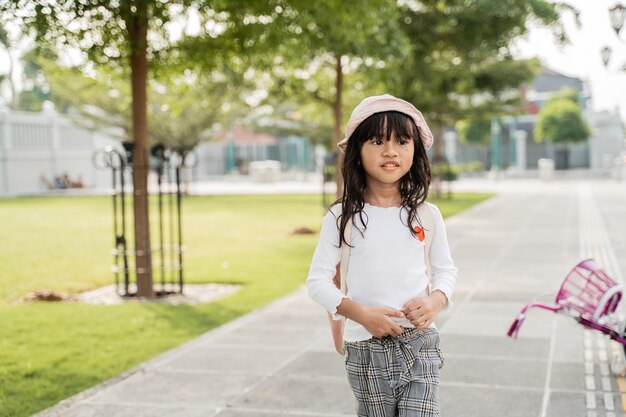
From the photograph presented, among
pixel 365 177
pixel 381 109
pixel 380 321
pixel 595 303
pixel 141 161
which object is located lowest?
pixel 595 303

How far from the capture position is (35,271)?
12391 mm

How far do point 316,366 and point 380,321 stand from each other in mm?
3442

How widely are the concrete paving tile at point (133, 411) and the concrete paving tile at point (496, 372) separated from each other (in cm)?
181

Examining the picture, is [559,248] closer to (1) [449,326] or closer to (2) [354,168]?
(1) [449,326]

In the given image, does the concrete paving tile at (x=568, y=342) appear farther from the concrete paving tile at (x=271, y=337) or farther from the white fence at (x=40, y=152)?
the white fence at (x=40, y=152)

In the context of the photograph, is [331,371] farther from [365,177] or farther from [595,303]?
[365,177]

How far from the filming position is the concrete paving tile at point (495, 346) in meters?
6.48

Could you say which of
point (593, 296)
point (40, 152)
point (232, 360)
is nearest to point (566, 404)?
point (593, 296)

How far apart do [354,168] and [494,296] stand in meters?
6.63

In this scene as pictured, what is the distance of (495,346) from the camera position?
6.77 metres

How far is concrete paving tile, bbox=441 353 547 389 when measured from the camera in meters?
5.66

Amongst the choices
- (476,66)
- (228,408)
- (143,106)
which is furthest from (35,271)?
(476,66)

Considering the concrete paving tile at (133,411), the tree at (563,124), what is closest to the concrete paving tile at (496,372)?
the concrete paving tile at (133,411)

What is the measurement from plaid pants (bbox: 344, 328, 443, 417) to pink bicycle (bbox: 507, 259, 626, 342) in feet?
8.85
